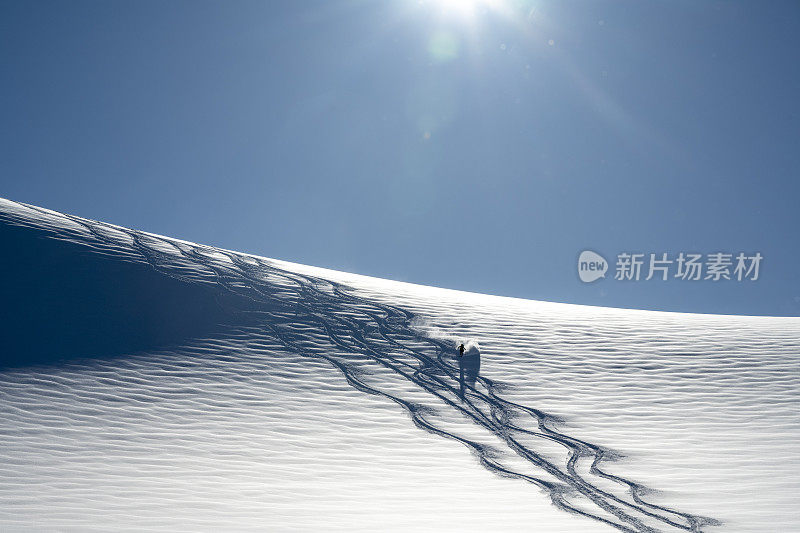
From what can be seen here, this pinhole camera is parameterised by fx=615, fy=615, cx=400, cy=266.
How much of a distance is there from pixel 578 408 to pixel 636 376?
198 centimetres

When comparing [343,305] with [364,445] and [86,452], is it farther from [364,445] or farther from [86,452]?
[86,452]

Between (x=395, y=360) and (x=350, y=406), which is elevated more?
(x=395, y=360)

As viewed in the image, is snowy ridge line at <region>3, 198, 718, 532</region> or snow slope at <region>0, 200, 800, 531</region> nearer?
snow slope at <region>0, 200, 800, 531</region>

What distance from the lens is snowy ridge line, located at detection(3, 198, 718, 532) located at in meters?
5.53

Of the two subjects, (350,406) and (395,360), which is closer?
(350,406)

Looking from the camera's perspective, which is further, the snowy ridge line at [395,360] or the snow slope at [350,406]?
the snowy ridge line at [395,360]

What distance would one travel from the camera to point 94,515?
169 inches

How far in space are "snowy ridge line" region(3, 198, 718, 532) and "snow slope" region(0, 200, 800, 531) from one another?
0.05m

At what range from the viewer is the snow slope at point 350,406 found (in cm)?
488

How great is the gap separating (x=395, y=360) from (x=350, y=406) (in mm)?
2076

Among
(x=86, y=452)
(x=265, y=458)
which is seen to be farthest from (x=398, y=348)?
(x=86, y=452)

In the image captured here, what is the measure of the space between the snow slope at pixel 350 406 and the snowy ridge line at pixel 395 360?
0.15 feet

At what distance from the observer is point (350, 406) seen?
816cm

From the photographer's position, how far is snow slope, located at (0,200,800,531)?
4.88 m
